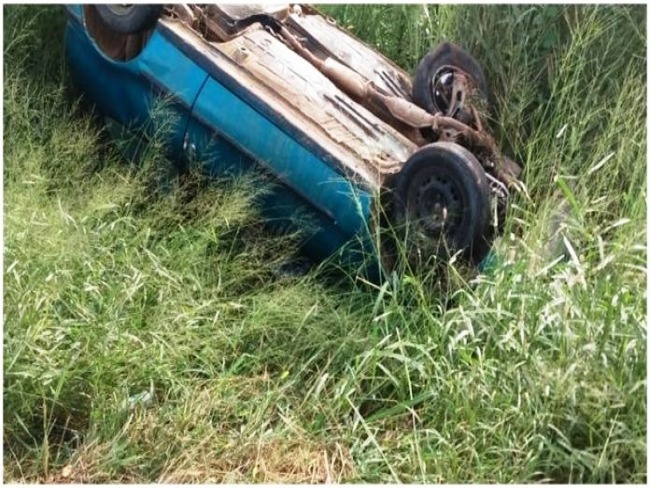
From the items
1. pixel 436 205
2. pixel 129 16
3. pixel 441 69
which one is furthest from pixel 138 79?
pixel 436 205

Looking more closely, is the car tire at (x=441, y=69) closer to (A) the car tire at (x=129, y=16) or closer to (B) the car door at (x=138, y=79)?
(B) the car door at (x=138, y=79)

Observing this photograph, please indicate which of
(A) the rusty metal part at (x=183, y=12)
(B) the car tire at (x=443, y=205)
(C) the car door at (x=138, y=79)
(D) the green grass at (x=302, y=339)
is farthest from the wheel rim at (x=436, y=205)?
(A) the rusty metal part at (x=183, y=12)

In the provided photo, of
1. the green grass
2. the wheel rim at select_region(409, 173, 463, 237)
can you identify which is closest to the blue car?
the wheel rim at select_region(409, 173, 463, 237)

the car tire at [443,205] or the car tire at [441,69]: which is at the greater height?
the car tire at [441,69]

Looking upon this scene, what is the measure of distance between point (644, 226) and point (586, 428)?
0.89m

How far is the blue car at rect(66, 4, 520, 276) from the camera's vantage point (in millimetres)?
4117

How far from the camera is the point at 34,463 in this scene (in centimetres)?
356

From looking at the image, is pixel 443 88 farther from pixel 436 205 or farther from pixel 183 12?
pixel 183 12

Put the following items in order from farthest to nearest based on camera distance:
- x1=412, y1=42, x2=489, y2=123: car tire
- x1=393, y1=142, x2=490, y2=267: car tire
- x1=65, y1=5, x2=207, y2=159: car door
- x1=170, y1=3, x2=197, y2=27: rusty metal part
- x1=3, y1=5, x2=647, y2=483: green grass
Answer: x1=412, y1=42, x2=489, y2=123: car tire → x1=170, y1=3, x2=197, y2=27: rusty metal part → x1=65, y1=5, x2=207, y2=159: car door → x1=393, y1=142, x2=490, y2=267: car tire → x1=3, y1=5, x2=647, y2=483: green grass

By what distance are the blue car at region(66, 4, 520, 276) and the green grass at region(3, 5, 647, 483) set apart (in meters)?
0.18

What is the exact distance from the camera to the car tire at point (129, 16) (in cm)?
464

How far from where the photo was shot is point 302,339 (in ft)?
12.9

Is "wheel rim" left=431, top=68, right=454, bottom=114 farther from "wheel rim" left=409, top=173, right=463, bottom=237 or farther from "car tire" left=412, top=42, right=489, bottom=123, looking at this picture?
"wheel rim" left=409, top=173, right=463, bottom=237

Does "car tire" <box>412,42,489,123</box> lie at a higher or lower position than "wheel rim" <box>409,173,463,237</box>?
higher
